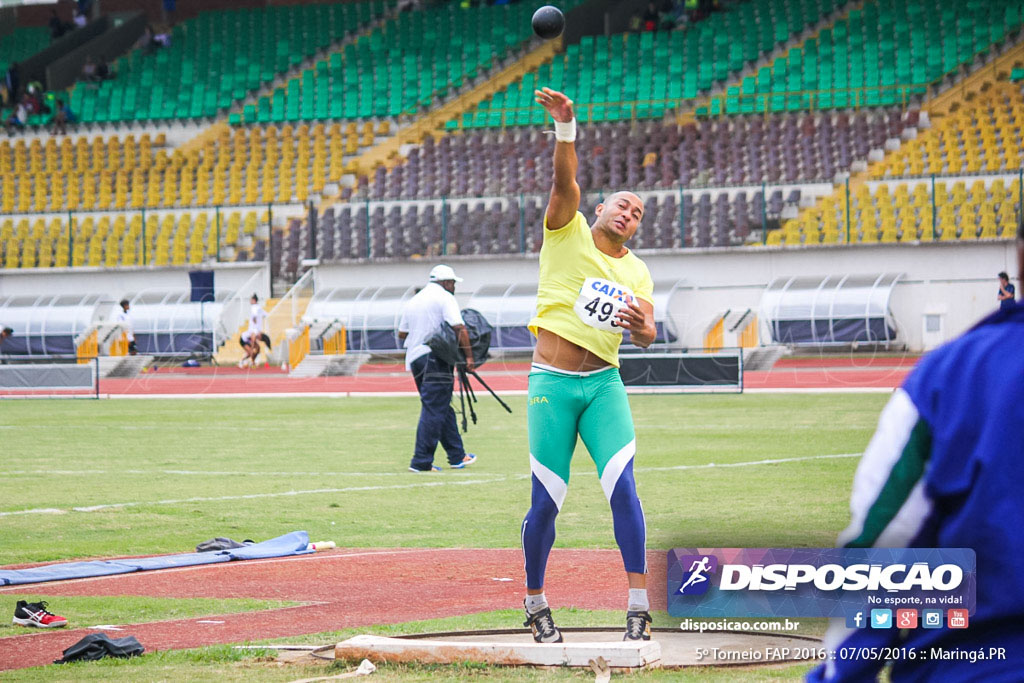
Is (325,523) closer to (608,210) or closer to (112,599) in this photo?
(112,599)

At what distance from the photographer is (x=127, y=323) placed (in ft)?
136

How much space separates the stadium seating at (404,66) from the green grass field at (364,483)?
2868 centimetres

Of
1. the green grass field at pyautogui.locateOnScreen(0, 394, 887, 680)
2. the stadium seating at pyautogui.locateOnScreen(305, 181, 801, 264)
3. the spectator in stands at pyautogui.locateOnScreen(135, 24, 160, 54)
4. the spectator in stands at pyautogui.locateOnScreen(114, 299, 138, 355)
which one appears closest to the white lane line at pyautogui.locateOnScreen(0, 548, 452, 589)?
the green grass field at pyautogui.locateOnScreen(0, 394, 887, 680)

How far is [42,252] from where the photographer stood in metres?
47.5

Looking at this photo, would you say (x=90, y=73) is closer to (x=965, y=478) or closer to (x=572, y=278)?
(x=572, y=278)

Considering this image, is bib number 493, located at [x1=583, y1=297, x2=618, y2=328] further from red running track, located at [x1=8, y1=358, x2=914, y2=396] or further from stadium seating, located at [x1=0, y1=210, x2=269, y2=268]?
stadium seating, located at [x1=0, y1=210, x2=269, y2=268]

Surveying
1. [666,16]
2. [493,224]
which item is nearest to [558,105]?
[493,224]

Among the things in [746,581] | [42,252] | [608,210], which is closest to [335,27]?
[42,252]

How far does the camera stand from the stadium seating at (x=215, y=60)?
54656 millimetres

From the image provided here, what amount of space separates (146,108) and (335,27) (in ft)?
28.9

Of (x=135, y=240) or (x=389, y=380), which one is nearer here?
(x=389, y=380)

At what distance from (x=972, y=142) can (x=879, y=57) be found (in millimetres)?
7109

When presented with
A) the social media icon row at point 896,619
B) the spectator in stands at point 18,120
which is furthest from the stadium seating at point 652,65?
the social media icon row at point 896,619

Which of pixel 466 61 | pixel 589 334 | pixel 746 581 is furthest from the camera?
pixel 466 61
